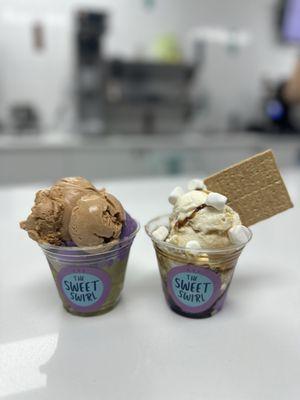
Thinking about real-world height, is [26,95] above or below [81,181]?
below

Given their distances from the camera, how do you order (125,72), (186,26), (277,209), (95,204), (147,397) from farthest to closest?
A: (186,26) → (125,72) → (277,209) → (95,204) → (147,397)

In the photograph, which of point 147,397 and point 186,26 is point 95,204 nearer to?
point 147,397

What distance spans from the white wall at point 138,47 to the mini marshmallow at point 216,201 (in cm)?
263

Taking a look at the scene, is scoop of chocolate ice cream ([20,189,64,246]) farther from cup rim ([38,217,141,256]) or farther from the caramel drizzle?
the caramel drizzle

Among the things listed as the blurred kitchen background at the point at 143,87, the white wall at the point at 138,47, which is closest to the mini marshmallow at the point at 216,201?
the blurred kitchen background at the point at 143,87

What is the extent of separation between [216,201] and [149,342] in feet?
0.80

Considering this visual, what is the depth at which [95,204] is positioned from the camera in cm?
58

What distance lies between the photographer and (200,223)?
0.60 metres

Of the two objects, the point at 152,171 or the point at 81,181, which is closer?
the point at 81,181

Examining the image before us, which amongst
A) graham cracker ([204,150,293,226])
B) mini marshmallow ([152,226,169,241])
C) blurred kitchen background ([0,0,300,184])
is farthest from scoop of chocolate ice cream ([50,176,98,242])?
blurred kitchen background ([0,0,300,184])

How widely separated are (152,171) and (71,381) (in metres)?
2.28

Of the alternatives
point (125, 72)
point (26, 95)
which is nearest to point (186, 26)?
point (125, 72)

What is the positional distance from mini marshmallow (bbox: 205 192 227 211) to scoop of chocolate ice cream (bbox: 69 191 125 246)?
155 millimetres

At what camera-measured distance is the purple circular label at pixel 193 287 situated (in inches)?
23.6
